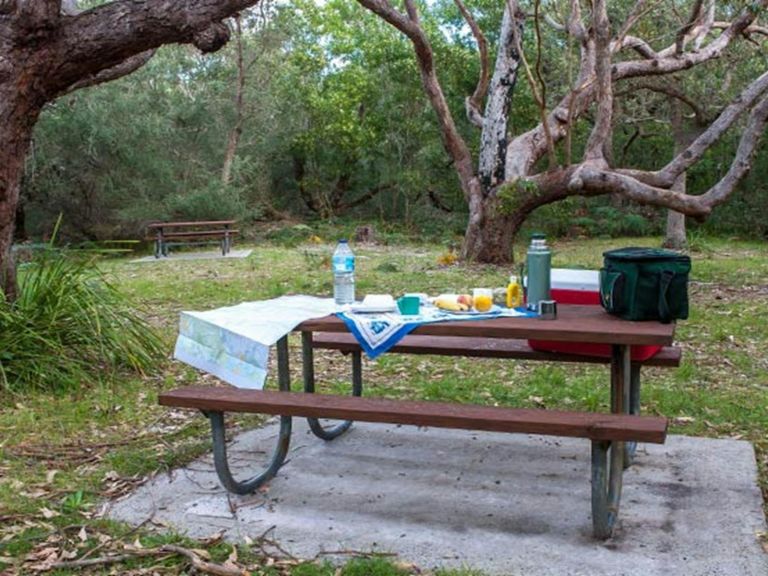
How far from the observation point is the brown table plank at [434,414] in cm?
315

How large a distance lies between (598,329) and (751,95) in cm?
949

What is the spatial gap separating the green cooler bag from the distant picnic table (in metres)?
13.5

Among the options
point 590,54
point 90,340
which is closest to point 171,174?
point 590,54

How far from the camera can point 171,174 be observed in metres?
18.7

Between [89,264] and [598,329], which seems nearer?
[598,329]

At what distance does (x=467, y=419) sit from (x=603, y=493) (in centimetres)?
57

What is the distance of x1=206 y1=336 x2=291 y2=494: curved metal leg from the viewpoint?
3.81 m

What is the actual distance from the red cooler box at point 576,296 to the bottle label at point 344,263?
38.2 inches

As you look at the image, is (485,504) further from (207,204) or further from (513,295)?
(207,204)

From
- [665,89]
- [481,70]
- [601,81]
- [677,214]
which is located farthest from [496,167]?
[677,214]

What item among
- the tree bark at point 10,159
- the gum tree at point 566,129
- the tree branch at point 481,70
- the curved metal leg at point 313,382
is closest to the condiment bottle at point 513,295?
the curved metal leg at point 313,382

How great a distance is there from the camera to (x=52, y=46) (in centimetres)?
589

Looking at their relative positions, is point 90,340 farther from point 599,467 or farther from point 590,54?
point 590,54

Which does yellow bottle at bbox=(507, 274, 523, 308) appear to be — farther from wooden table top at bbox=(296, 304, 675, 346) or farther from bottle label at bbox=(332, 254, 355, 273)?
bottle label at bbox=(332, 254, 355, 273)
